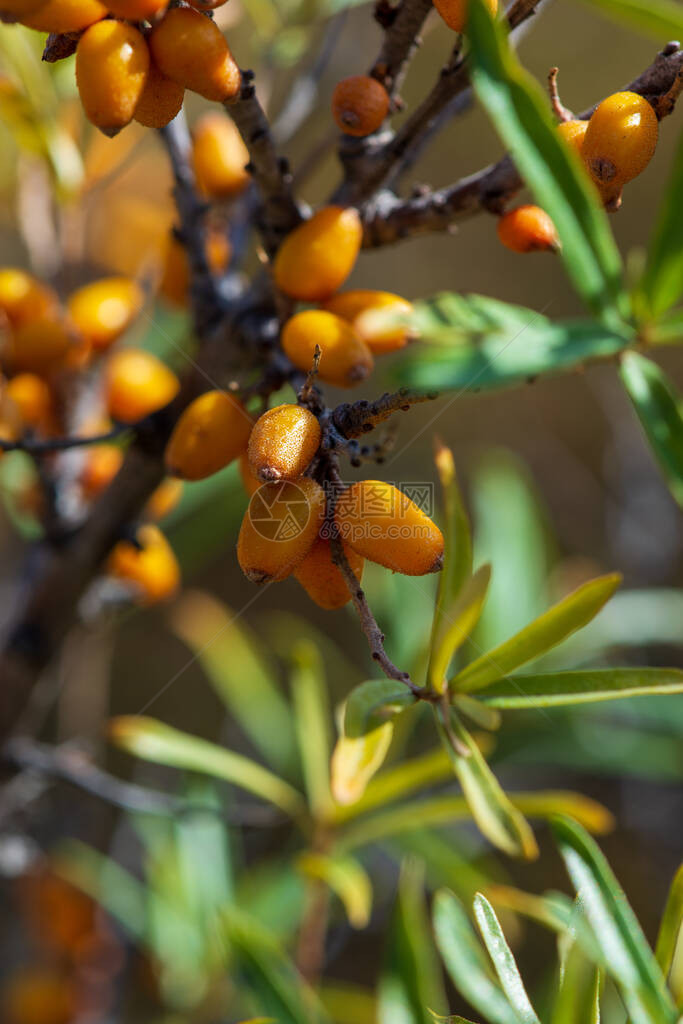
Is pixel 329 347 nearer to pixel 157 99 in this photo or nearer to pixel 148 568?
pixel 157 99

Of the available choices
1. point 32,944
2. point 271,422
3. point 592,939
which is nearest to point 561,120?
point 271,422

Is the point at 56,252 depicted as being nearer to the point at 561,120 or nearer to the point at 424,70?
the point at 561,120

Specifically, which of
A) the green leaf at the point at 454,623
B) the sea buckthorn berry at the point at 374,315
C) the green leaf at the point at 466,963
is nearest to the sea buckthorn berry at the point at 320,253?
the sea buckthorn berry at the point at 374,315

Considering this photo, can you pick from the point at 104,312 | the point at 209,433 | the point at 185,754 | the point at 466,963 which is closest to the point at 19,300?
the point at 104,312

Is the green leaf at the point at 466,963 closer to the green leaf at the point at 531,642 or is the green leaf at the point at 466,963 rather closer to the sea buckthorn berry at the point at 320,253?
the green leaf at the point at 531,642

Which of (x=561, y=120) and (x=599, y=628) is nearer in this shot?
(x=561, y=120)
